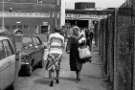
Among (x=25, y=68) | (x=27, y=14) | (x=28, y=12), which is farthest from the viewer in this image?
(x=27, y=14)

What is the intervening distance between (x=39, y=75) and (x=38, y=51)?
5.60ft

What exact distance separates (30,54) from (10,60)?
4376 mm

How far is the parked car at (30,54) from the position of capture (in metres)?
13.4

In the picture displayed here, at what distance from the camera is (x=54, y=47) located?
11531 millimetres

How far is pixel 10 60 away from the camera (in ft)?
31.0

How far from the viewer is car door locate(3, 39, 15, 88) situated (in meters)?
9.16

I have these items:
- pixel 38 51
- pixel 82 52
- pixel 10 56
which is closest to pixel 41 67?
pixel 38 51

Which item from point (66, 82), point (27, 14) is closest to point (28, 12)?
point (27, 14)

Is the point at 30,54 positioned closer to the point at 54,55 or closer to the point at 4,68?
the point at 54,55

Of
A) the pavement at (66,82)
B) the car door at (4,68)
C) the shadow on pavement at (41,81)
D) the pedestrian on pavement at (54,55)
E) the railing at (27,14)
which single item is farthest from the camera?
the railing at (27,14)

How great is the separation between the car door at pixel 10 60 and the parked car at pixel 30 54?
3112 millimetres

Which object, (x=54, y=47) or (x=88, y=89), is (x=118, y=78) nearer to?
(x=88, y=89)

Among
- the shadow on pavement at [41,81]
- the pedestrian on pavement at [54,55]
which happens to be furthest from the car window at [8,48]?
the shadow on pavement at [41,81]

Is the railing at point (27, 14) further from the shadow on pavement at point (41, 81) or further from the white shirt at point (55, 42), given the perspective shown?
the white shirt at point (55, 42)
